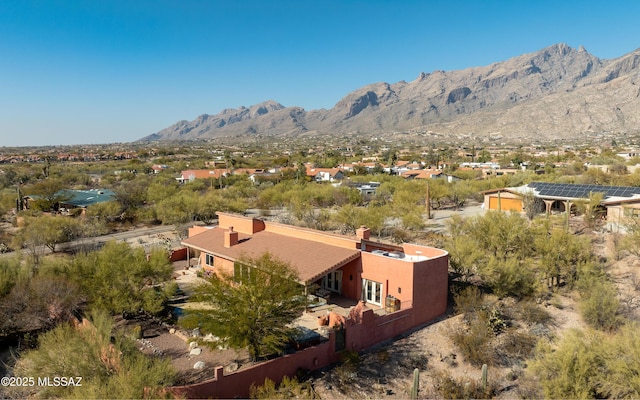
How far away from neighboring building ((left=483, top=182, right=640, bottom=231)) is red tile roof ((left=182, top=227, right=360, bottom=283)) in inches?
A: 983

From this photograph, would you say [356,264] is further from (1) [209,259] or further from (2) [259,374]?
→ (1) [209,259]

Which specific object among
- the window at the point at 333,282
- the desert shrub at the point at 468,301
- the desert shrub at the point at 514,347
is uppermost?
the window at the point at 333,282

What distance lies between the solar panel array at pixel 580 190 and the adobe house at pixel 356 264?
2697cm

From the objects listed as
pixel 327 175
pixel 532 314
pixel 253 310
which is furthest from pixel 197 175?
pixel 253 310

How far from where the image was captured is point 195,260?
30734mm

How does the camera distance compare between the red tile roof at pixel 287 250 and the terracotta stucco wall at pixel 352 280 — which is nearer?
the red tile roof at pixel 287 250

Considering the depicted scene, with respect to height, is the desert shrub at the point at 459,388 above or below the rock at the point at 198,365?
below

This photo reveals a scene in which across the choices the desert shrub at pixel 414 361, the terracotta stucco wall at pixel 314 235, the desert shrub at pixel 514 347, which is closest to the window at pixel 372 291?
the terracotta stucco wall at pixel 314 235

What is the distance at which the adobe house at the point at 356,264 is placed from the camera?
67.8 ft

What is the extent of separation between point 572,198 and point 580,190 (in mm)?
2220

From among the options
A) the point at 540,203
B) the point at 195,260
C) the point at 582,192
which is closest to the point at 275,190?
the point at 195,260

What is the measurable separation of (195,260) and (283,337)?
16820 mm

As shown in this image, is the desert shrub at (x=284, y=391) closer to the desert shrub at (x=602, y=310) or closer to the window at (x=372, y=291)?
the window at (x=372, y=291)

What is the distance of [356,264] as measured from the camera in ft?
73.8
